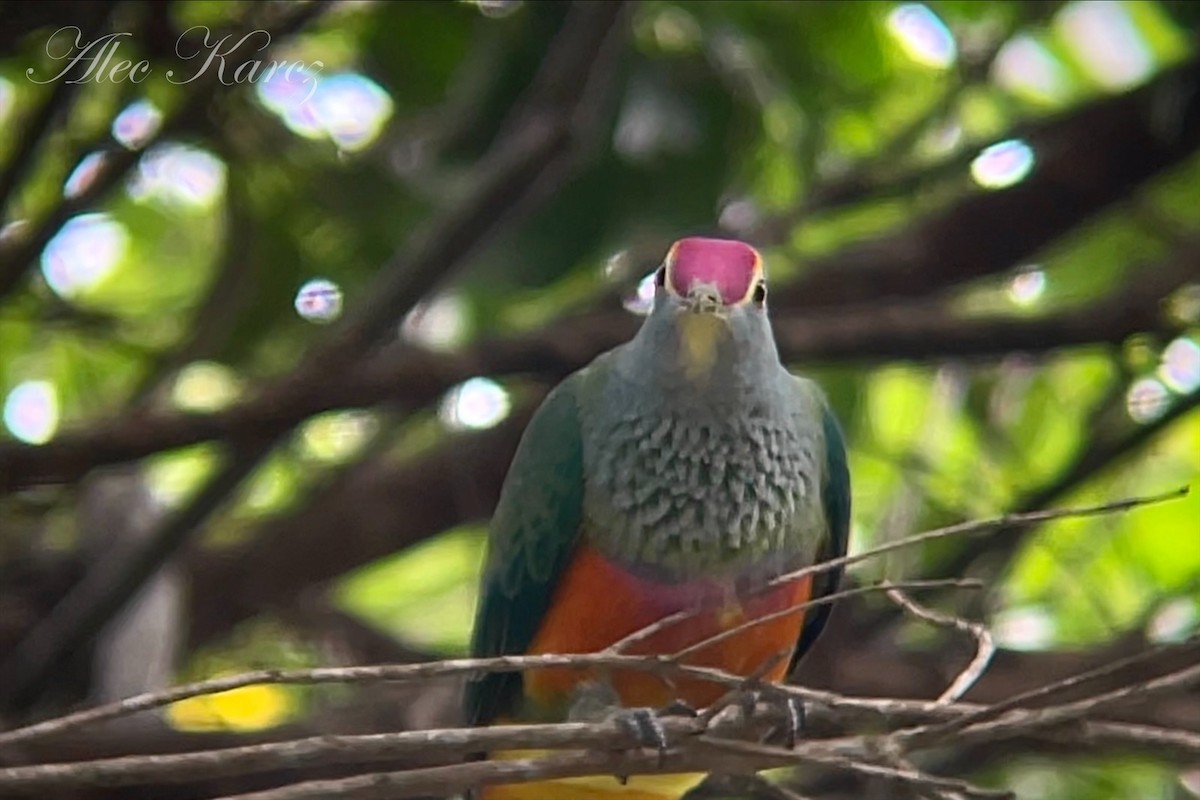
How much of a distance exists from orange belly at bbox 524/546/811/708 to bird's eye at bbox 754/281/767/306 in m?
0.29

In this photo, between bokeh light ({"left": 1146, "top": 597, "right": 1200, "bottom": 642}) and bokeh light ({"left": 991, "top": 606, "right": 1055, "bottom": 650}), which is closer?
bokeh light ({"left": 1146, "top": 597, "right": 1200, "bottom": 642})

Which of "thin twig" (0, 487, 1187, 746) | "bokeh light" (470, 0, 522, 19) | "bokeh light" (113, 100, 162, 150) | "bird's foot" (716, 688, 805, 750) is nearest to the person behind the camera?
"thin twig" (0, 487, 1187, 746)

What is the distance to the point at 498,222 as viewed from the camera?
1812 millimetres

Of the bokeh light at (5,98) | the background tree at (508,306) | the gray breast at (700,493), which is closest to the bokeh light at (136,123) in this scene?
the background tree at (508,306)

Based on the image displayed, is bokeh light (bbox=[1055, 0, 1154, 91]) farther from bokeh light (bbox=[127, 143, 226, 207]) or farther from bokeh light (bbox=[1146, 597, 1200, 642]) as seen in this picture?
bokeh light (bbox=[127, 143, 226, 207])

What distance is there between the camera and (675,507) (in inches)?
→ 71.6

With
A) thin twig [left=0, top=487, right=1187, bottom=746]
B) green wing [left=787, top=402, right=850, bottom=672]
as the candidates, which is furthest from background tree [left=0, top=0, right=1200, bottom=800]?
thin twig [left=0, top=487, right=1187, bottom=746]

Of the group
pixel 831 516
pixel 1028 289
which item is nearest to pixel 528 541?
pixel 831 516

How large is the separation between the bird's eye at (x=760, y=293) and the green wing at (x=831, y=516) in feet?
0.73

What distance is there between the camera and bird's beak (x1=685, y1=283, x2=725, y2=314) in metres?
1.75

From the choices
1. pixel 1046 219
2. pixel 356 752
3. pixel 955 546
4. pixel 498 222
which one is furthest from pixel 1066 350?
pixel 356 752

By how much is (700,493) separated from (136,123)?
0.97 m

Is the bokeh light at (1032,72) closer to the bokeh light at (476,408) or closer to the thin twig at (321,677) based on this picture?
the bokeh light at (476,408)

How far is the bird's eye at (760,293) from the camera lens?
1.79 m
